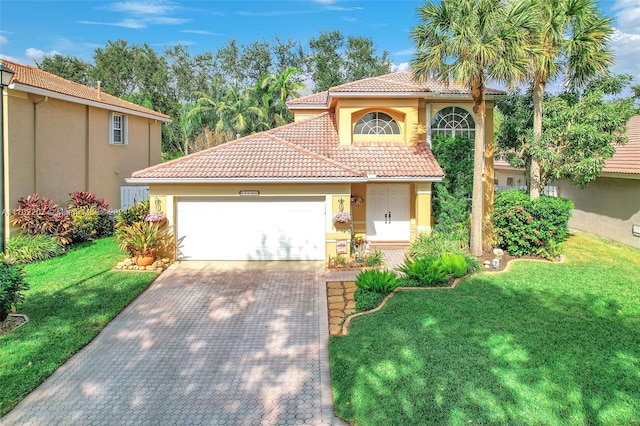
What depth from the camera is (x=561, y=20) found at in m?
14.4

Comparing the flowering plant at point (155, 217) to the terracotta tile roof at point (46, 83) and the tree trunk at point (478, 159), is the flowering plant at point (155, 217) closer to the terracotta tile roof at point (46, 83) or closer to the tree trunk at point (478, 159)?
the terracotta tile roof at point (46, 83)

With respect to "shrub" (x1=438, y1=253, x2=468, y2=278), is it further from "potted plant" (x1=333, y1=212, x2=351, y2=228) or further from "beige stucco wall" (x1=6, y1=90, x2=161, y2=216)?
"beige stucco wall" (x1=6, y1=90, x2=161, y2=216)

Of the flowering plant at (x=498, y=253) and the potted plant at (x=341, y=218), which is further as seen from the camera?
the flowering plant at (x=498, y=253)

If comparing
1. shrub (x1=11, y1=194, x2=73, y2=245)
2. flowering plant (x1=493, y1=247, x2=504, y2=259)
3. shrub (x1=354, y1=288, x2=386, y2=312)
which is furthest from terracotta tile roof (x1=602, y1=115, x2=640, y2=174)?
shrub (x1=11, y1=194, x2=73, y2=245)

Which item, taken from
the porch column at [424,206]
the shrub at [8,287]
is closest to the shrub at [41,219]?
the shrub at [8,287]

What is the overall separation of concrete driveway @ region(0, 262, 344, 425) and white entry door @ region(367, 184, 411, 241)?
245 inches

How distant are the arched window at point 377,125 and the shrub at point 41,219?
38.0 ft

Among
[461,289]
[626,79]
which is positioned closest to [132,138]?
[461,289]

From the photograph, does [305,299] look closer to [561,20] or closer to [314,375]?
[314,375]

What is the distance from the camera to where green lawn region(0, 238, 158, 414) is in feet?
23.8

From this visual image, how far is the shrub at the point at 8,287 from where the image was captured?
8727mm

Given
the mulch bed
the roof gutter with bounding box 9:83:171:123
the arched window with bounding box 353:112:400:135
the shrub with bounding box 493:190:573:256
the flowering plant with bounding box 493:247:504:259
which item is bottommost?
the mulch bed

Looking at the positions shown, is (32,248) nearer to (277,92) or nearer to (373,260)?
(373,260)

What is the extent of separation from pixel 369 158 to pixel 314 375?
1103 centimetres
